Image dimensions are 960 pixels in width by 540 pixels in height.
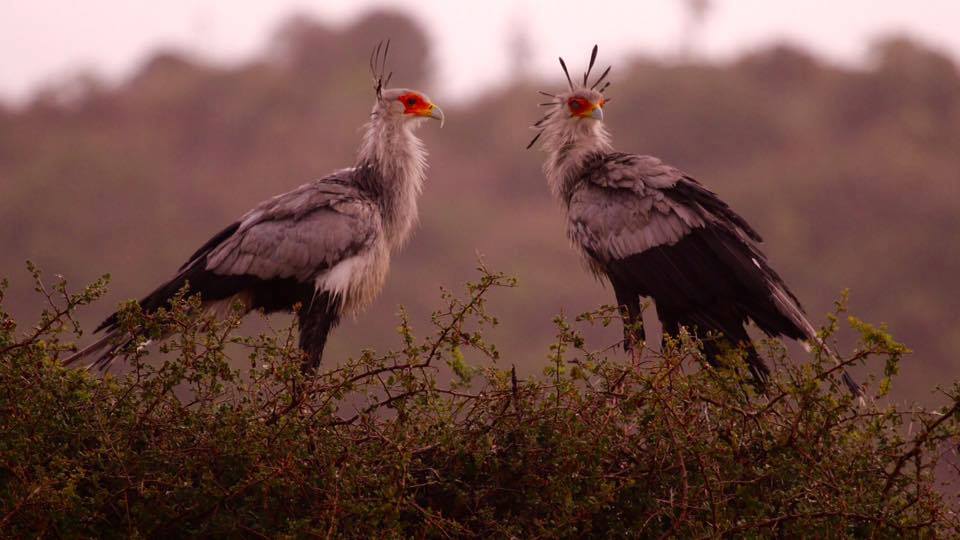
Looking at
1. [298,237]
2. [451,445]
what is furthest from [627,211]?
[451,445]

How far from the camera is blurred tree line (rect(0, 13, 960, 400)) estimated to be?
3066cm

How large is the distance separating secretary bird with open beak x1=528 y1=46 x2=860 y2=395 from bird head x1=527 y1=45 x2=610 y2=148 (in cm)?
14

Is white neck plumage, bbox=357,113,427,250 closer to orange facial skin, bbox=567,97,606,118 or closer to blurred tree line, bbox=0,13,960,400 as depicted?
orange facial skin, bbox=567,97,606,118

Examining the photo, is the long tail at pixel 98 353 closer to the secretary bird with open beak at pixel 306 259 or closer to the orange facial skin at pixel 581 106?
the secretary bird with open beak at pixel 306 259

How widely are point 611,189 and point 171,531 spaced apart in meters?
3.02

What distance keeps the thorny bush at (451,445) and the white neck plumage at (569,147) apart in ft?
7.70

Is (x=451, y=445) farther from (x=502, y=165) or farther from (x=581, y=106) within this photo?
(x=502, y=165)

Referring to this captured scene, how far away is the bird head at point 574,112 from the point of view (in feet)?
21.5

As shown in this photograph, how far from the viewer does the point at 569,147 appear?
654 centimetres

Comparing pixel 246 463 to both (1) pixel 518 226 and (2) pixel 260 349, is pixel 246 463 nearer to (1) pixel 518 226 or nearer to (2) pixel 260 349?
(2) pixel 260 349

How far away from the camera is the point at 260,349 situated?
13.4 feet

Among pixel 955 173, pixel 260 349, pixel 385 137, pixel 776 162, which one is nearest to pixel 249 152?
pixel 776 162

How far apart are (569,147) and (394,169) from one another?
0.86m

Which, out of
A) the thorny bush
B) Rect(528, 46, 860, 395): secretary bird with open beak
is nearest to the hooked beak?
Rect(528, 46, 860, 395): secretary bird with open beak
